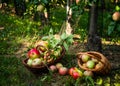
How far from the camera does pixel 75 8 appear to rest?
4.64 metres

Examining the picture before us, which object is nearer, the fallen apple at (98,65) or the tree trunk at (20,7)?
the fallen apple at (98,65)

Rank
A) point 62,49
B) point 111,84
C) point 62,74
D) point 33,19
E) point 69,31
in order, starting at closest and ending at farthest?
1. point 111,84
2. point 62,74
3. point 62,49
4. point 69,31
5. point 33,19

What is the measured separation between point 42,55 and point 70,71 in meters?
0.84

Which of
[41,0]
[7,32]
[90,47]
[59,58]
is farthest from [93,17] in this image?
[7,32]

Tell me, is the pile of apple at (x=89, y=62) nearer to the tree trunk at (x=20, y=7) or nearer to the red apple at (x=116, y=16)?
the red apple at (x=116, y=16)

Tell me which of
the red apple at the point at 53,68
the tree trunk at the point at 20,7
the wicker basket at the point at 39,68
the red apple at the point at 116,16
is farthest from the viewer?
the tree trunk at the point at 20,7

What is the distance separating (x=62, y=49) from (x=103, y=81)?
4.77 feet

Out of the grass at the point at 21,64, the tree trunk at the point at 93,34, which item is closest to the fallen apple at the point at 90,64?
the grass at the point at 21,64

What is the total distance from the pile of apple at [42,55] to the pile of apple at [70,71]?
21 centimetres

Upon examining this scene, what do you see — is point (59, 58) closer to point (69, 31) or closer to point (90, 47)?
point (90, 47)

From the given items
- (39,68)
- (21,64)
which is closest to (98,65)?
(39,68)

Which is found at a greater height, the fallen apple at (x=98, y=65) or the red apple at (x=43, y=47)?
the red apple at (x=43, y=47)

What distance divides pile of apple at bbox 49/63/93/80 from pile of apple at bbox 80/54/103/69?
143mm

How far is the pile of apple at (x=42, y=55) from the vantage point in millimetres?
6688
